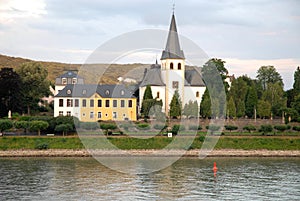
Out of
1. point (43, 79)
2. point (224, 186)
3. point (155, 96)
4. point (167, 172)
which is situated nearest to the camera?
point (224, 186)

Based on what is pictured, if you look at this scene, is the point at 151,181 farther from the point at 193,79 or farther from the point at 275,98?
the point at 275,98

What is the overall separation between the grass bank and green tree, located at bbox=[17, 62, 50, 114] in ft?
62.9

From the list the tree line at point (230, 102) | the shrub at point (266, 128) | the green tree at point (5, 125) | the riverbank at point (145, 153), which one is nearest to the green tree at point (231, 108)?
the tree line at point (230, 102)

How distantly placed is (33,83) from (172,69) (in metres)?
19.2

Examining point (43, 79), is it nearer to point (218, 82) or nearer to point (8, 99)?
point (8, 99)

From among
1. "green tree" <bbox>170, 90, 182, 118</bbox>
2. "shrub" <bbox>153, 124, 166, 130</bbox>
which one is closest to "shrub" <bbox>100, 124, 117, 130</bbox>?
"shrub" <bbox>153, 124, 166, 130</bbox>

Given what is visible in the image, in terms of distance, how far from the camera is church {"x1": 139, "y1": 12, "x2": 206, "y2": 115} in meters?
74.5

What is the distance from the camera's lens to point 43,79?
80.9 m

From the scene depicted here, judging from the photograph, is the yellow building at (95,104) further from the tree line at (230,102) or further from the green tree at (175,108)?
the green tree at (175,108)

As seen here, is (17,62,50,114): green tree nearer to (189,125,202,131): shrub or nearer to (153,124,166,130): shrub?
(153,124,166,130): shrub

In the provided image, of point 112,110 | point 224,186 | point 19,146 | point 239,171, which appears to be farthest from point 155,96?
point 224,186

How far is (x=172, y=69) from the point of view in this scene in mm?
76000

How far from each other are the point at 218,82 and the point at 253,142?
23947 millimetres

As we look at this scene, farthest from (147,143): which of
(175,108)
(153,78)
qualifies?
(153,78)
